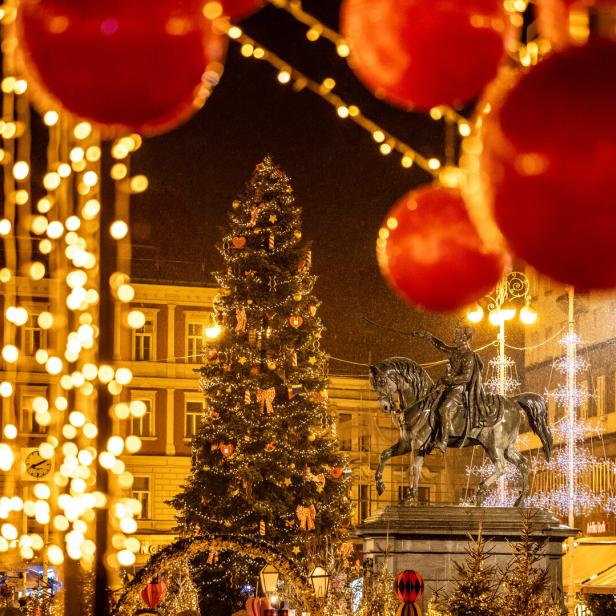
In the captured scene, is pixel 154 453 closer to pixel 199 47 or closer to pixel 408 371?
pixel 408 371

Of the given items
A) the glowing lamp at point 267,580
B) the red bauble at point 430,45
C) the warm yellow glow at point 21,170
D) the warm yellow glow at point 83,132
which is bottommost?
the glowing lamp at point 267,580

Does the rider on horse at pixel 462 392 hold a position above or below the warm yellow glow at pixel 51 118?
below

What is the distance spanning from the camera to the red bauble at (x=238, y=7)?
7.99 feet

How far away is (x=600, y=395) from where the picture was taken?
4194 centimetres

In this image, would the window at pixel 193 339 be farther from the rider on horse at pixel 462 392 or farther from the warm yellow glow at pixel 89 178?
the warm yellow glow at pixel 89 178

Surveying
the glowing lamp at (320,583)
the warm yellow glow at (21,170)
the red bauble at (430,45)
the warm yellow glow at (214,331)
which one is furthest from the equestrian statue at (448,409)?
the red bauble at (430,45)

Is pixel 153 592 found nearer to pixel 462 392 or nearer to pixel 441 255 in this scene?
pixel 462 392

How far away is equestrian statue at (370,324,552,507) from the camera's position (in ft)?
57.8

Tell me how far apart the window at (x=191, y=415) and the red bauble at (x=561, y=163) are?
46.6 meters

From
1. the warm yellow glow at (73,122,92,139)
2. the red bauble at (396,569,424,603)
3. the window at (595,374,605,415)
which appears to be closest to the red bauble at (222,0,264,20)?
the warm yellow glow at (73,122,92,139)

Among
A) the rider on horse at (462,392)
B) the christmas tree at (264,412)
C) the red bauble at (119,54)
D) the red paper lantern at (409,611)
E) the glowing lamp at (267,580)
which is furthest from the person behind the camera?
the christmas tree at (264,412)

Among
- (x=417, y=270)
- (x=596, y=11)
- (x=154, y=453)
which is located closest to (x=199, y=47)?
(x=596, y=11)

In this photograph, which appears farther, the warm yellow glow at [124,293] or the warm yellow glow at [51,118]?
the warm yellow glow at [51,118]

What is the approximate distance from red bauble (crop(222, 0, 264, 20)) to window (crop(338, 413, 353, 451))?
5228cm
